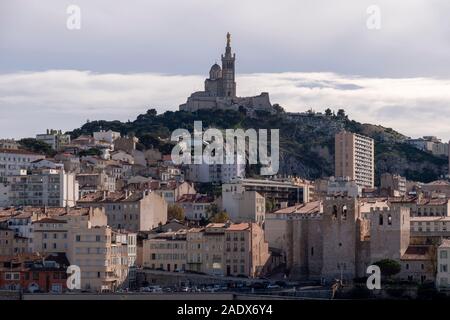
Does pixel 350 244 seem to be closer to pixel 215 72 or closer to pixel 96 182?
pixel 96 182

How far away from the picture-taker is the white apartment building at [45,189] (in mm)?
117625

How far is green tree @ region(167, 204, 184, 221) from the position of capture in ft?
378

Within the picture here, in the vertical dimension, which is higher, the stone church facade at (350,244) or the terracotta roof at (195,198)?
the terracotta roof at (195,198)

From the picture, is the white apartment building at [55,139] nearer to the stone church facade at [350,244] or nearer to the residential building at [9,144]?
the residential building at [9,144]

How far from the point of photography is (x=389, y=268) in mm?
93312

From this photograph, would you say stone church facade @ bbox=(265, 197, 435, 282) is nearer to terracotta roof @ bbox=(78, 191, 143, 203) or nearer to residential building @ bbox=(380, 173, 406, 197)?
terracotta roof @ bbox=(78, 191, 143, 203)

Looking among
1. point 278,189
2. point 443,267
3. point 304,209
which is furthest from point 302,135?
point 443,267

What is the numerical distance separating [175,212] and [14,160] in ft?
63.2

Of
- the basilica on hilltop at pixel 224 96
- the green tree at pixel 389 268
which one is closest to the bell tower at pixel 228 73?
the basilica on hilltop at pixel 224 96

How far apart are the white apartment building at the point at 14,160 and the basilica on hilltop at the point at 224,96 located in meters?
36.7

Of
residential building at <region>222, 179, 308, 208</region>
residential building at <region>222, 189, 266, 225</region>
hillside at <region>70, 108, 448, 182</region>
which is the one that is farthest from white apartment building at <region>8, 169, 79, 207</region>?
hillside at <region>70, 108, 448, 182</region>

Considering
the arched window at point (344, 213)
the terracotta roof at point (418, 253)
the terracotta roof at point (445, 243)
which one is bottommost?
the terracotta roof at point (418, 253)

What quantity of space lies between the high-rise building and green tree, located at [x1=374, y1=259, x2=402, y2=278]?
186ft
